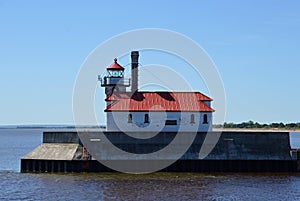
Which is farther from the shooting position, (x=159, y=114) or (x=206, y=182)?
(x=159, y=114)

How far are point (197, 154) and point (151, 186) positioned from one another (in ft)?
23.7

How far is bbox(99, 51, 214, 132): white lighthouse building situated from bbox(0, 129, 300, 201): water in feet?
18.9

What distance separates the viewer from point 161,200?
86.8 feet

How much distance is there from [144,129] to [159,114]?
171 cm

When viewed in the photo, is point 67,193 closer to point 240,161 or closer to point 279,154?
point 240,161

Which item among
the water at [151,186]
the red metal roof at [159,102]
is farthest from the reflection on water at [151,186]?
the red metal roof at [159,102]

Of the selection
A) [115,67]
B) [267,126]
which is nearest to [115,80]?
[115,67]

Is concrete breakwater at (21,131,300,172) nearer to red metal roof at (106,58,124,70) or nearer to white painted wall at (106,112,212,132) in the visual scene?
white painted wall at (106,112,212,132)

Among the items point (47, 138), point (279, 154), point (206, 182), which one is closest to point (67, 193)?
point (206, 182)

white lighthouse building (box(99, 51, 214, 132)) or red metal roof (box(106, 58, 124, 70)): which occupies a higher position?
red metal roof (box(106, 58, 124, 70))

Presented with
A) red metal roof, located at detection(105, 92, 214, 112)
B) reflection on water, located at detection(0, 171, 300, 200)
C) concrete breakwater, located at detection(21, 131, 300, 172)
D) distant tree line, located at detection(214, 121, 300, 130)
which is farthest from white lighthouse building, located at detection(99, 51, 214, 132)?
distant tree line, located at detection(214, 121, 300, 130)

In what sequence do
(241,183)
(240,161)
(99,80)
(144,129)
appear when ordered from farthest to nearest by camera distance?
(99,80) → (144,129) → (240,161) → (241,183)

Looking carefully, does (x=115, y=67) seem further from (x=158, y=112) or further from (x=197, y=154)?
(x=197, y=154)

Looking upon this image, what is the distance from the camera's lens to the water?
91.5 ft
